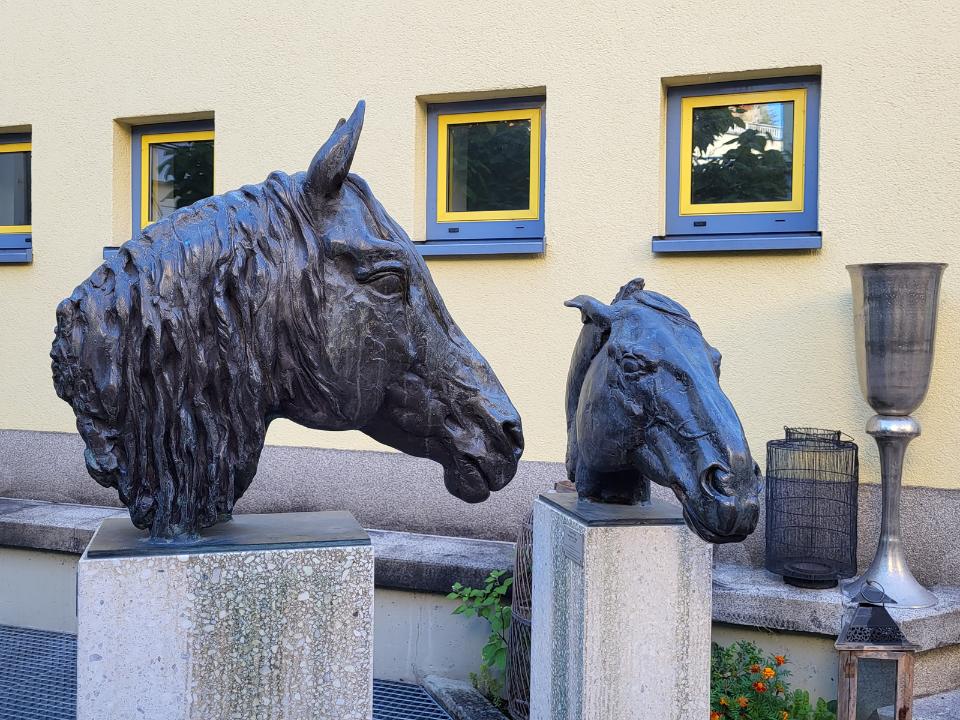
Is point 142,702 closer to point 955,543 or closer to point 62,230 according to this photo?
point 955,543

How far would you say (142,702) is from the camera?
1.47m

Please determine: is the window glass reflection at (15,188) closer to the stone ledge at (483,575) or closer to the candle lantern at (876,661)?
the stone ledge at (483,575)

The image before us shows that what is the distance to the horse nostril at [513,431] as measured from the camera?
1.58m

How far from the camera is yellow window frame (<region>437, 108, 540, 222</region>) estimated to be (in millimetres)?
4637

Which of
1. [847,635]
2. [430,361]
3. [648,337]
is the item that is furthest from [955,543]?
[430,361]

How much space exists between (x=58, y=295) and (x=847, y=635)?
4.66 m

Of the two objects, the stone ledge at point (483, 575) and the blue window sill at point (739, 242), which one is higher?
the blue window sill at point (739, 242)

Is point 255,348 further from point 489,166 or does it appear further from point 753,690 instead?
point 489,166

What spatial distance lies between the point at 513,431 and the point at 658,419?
0.46 m

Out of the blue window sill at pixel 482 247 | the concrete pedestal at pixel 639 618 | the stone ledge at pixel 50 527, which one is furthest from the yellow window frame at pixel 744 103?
the stone ledge at pixel 50 527

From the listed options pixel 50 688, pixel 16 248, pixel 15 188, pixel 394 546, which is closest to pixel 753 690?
pixel 394 546

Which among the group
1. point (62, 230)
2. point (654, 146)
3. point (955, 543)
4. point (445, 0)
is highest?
point (445, 0)

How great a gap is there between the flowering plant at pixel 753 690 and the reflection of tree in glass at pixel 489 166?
7.96 feet

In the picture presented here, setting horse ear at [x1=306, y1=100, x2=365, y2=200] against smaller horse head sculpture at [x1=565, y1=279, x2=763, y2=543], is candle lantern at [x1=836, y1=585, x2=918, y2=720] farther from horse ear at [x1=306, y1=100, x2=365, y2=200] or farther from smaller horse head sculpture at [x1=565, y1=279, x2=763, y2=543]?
horse ear at [x1=306, y1=100, x2=365, y2=200]
